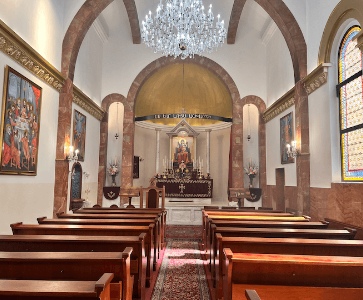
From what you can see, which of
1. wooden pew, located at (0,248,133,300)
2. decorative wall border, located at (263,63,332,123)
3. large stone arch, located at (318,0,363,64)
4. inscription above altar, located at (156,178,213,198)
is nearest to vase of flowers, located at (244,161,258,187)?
inscription above altar, located at (156,178,213,198)

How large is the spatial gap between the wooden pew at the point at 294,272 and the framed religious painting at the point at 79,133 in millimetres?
8478

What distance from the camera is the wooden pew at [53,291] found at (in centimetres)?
186

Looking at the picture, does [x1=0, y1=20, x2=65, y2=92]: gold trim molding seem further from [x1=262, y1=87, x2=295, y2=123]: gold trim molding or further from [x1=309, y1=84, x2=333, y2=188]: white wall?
[x1=262, y1=87, x2=295, y2=123]: gold trim molding

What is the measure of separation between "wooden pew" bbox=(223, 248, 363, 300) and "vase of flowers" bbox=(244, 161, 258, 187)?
36.1 ft

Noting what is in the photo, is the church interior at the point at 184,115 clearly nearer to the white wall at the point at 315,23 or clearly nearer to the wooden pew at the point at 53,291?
the white wall at the point at 315,23

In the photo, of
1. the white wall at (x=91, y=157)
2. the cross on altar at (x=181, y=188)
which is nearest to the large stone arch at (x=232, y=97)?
the white wall at (x=91, y=157)

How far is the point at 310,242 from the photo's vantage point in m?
3.54

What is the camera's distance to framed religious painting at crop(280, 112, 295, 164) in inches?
414

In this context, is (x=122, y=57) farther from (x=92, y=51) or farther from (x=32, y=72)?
(x=32, y=72)

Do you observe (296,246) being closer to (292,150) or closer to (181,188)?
(292,150)

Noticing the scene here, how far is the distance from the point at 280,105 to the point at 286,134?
120 cm

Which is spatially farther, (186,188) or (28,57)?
(186,188)

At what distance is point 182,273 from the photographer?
5453 millimetres

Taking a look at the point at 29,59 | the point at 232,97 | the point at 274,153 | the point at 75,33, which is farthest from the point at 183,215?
the point at 29,59
